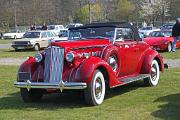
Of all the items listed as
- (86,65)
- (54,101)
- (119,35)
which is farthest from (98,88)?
(119,35)

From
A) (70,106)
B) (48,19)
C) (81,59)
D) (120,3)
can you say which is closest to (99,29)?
(81,59)

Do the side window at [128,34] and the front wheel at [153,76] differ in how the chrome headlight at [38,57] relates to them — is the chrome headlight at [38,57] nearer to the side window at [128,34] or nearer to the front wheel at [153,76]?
the side window at [128,34]

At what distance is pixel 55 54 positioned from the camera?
9320 millimetres

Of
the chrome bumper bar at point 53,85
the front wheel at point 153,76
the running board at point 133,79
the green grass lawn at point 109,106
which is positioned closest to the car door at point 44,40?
the green grass lawn at point 109,106

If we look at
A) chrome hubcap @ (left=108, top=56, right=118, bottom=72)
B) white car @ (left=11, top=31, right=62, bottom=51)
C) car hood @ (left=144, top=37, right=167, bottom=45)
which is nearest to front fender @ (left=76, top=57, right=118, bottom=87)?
chrome hubcap @ (left=108, top=56, right=118, bottom=72)

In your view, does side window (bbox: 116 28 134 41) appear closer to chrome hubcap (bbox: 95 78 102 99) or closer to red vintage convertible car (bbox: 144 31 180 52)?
chrome hubcap (bbox: 95 78 102 99)

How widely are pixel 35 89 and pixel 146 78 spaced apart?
326cm

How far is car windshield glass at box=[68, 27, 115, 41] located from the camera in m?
10.8

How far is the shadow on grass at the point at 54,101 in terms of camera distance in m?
9.35

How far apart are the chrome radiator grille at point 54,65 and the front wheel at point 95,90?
2.33ft

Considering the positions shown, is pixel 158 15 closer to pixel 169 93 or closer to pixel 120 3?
pixel 120 3

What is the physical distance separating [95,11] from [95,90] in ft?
275

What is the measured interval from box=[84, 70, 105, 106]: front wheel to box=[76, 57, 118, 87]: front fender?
13 centimetres

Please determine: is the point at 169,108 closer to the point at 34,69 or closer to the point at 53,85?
the point at 53,85
